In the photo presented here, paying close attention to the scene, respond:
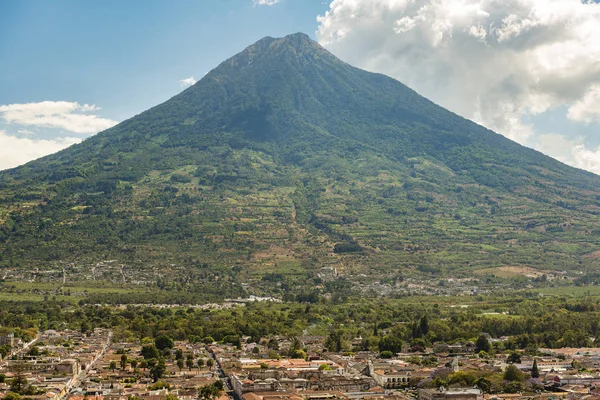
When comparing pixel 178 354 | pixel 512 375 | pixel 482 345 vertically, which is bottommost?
pixel 178 354

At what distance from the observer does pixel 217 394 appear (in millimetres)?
56250

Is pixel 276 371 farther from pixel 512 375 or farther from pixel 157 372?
pixel 512 375

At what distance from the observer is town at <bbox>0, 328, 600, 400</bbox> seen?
5697 cm

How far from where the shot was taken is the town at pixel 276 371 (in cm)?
5697

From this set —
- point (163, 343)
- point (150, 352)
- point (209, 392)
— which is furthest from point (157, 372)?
point (163, 343)

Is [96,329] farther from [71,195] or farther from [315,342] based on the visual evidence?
[71,195]

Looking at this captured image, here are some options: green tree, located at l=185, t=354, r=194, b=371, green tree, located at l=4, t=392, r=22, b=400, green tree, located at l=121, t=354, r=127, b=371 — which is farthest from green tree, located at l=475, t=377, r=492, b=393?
green tree, located at l=4, t=392, r=22, b=400

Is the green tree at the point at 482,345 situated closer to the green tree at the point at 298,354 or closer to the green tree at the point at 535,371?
the green tree at the point at 535,371

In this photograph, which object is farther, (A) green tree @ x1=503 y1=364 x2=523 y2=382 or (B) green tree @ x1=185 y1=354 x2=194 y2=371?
(B) green tree @ x1=185 y1=354 x2=194 y2=371

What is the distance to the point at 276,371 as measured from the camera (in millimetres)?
64875

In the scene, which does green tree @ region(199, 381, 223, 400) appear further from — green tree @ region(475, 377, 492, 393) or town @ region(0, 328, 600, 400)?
green tree @ region(475, 377, 492, 393)

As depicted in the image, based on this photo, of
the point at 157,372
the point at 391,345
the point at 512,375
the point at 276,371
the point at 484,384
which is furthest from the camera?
the point at 391,345

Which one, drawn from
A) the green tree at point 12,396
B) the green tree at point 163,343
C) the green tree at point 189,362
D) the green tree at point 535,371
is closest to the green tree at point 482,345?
the green tree at point 535,371

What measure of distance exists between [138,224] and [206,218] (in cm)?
1302
